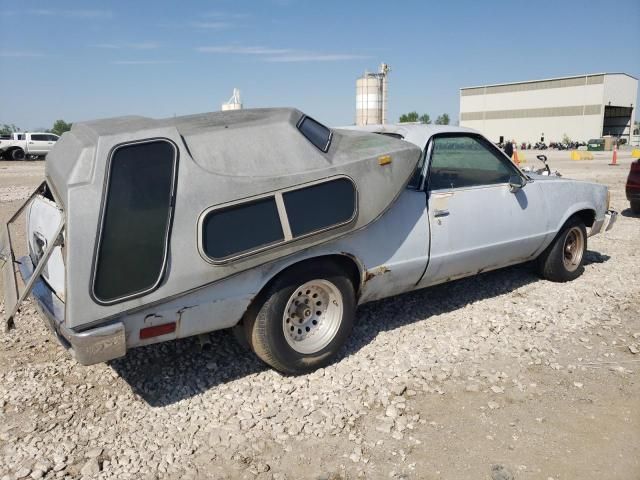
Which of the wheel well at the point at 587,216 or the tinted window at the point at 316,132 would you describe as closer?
the tinted window at the point at 316,132

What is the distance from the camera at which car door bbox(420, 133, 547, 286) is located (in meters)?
4.50

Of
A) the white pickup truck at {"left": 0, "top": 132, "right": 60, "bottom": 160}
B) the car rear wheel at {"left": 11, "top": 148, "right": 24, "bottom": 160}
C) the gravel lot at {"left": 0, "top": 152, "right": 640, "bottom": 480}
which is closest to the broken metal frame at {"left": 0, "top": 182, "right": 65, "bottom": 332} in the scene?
the gravel lot at {"left": 0, "top": 152, "right": 640, "bottom": 480}

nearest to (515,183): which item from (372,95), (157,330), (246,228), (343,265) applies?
(343,265)

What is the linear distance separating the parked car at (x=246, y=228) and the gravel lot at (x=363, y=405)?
1.49 ft

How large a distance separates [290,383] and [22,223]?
7.31 metres

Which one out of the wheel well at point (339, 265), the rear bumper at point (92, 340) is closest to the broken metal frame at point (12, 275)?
the rear bumper at point (92, 340)

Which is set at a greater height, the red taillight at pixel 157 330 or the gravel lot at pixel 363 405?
the red taillight at pixel 157 330

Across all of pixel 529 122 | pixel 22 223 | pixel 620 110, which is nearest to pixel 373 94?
pixel 22 223

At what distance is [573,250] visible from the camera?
603 centimetres

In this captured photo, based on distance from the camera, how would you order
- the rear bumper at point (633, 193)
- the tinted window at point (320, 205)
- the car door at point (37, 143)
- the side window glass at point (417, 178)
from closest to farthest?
the tinted window at point (320, 205)
the side window glass at point (417, 178)
the rear bumper at point (633, 193)
the car door at point (37, 143)

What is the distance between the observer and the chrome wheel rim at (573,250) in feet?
19.5

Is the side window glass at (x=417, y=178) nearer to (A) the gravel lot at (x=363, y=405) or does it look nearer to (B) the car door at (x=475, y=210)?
(B) the car door at (x=475, y=210)

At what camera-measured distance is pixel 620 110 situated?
7888 centimetres

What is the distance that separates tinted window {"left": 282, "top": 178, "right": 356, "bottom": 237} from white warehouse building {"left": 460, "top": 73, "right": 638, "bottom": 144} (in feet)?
254
